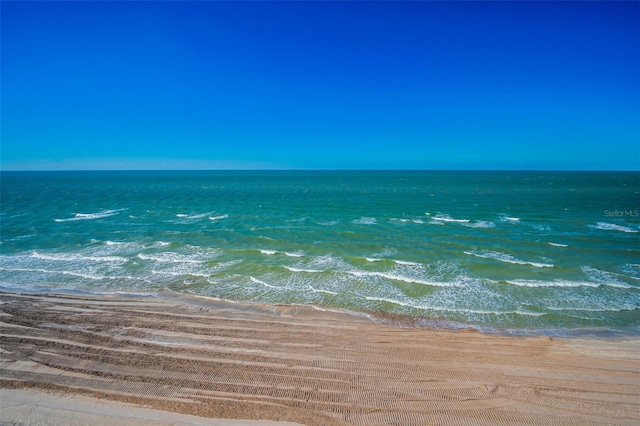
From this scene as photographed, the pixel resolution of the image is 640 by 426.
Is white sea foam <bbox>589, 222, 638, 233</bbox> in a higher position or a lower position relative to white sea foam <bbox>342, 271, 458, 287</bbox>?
higher

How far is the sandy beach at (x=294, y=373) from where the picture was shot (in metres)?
7.33

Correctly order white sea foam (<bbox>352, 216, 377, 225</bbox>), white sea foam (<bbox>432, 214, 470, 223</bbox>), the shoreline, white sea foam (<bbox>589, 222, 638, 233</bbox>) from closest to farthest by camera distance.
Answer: the shoreline
white sea foam (<bbox>589, 222, 638, 233</bbox>)
white sea foam (<bbox>352, 216, 377, 225</bbox>)
white sea foam (<bbox>432, 214, 470, 223</bbox>)

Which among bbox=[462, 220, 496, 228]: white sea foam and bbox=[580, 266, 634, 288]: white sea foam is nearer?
bbox=[580, 266, 634, 288]: white sea foam

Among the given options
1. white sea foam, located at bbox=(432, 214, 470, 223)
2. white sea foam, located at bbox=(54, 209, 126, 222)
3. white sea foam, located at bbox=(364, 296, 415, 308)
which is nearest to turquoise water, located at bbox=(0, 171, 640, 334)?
white sea foam, located at bbox=(364, 296, 415, 308)

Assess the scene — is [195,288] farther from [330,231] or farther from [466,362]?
[330,231]

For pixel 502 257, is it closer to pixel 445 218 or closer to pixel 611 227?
pixel 445 218

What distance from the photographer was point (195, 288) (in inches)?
624

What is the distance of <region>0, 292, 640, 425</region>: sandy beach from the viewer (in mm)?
7332

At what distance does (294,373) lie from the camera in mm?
8672

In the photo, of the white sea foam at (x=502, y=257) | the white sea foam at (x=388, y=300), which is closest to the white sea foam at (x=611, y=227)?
the white sea foam at (x=502, y=257)

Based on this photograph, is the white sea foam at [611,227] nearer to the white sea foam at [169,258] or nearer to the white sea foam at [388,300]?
the white sea foam at [388,300]

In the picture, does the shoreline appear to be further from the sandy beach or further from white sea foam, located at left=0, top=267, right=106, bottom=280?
white sea foam, located at left=0, top=267, right=106, bottom=280

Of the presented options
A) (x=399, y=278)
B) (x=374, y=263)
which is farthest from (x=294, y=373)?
(x=374, y=263)

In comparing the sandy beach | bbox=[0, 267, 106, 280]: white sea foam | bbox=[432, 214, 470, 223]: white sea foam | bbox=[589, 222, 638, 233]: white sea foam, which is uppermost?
bbox=[432, 214, 470, 223]: white sea foam
